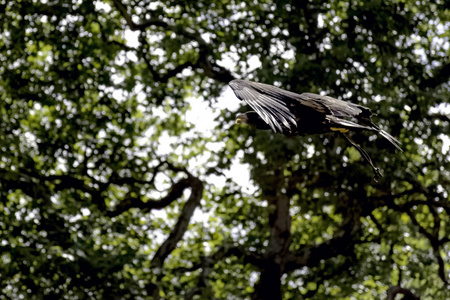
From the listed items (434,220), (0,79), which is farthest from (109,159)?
(434,220)

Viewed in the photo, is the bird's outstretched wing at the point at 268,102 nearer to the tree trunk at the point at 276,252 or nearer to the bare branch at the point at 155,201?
the tree trunk at the point at 276,252

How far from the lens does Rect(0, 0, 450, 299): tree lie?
480 inches

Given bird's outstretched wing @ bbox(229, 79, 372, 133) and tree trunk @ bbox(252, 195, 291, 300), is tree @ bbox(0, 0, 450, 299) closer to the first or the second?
tree trunk @ bbox(252, 195, 291, 300)

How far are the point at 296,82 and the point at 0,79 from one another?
6288 millimetres

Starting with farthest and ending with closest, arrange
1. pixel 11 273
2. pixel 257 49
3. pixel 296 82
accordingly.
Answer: pixel 257 49 → pixel 296 82 → pixel 11 273

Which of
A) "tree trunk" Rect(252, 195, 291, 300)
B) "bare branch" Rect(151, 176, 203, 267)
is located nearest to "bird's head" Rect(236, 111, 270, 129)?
"bare branch" Rect(151, 176, 203, 267)

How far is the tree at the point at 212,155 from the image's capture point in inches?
480

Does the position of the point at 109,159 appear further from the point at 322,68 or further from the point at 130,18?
the point at 322,68

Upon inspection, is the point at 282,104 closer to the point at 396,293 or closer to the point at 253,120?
the point at 253,120

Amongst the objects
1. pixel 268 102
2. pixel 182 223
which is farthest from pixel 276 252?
pixel 268 102

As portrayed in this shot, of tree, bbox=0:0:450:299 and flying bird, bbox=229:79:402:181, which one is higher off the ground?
tree, bbox=0:0:450:299

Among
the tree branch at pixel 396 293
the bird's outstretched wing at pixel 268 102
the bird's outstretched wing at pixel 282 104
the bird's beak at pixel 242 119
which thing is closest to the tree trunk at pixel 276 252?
the tree branch at pixel 396 293

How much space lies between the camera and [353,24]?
12898 mm

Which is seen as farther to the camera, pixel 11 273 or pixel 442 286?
pixel 442 286
